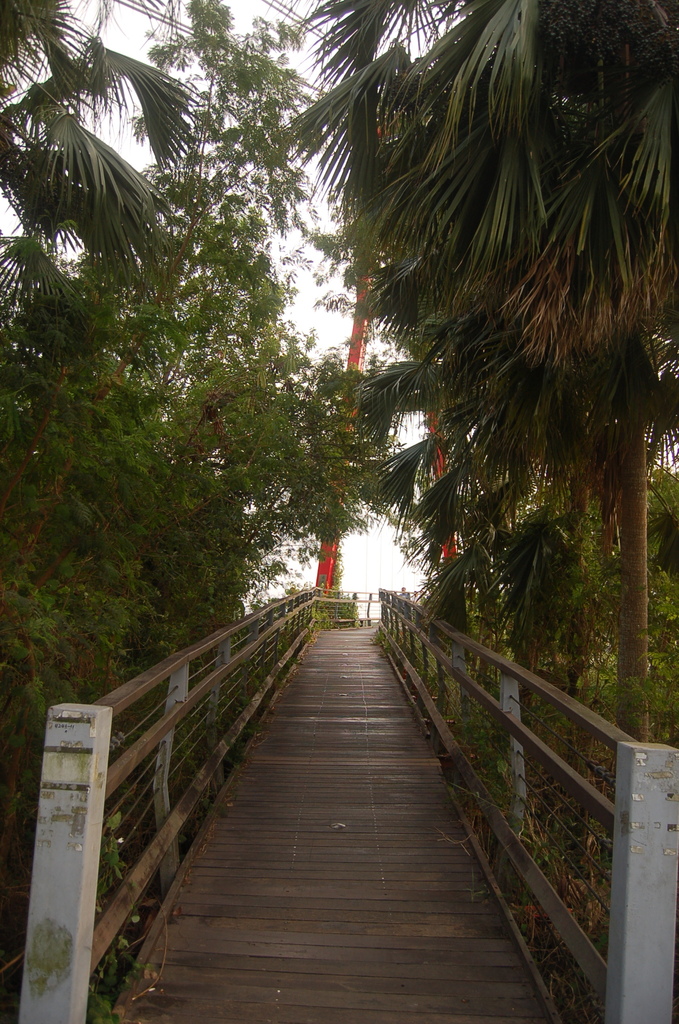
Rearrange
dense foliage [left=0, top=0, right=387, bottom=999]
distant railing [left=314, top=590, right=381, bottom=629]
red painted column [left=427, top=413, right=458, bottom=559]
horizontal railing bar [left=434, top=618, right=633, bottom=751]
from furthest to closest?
distant railing [left=314, top=590, right=381, bottom=629]
red painted column [left=427, top=413, right=458, bottom=559]
dense foliage [left=0, top=0, right=387, bottom=999]
horizontal railing bar [left=434, top=618, right=633, bottom=751]

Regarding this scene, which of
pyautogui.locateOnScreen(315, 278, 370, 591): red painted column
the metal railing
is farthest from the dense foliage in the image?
pyautogui.locateOnScreen(315, 278, 370, 591): red painted column

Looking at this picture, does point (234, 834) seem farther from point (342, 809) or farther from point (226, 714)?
point (226, 714)

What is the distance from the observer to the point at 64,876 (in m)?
2.29

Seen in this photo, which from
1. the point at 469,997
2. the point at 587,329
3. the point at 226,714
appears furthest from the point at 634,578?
the point at 226,714

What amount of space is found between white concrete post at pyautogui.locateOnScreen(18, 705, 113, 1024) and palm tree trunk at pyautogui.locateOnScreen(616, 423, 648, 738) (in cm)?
369

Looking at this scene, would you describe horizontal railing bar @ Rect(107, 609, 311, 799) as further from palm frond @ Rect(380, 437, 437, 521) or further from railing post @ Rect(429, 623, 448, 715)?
palm frond @ Rect(380, 437, 437, 521)

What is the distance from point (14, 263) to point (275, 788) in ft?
11.5

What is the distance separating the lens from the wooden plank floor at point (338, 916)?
2.76 metres

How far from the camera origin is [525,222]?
4164 millimetres

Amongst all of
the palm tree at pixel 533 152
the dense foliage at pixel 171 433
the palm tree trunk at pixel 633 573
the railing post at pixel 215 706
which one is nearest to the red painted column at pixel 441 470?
the dense foliage at pixel 171 433

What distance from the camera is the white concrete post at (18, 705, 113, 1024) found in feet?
7.47

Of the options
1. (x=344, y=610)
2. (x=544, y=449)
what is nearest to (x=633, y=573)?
(x=544, y=449)

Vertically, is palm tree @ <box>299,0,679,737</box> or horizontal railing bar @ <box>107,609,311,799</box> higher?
palm tree @ <box>299,0,679,737</box>

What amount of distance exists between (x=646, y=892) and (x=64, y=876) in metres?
1.63
